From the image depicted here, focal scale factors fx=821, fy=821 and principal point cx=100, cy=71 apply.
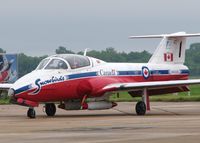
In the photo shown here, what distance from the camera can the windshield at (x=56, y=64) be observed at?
32062 millimetres

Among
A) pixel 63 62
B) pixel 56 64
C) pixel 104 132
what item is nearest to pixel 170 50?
pixel 63 62

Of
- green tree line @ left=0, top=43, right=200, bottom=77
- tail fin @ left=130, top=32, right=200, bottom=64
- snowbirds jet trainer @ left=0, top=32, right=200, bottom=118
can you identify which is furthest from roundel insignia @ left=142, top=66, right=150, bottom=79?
green tree line @ left=0, top=43, right=200, bottom=77

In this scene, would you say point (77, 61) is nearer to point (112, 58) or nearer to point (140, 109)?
point (140, 109)

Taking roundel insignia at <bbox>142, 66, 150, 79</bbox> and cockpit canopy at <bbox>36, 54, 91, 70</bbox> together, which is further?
roundel insignia at <bbox>142, 66, 150, 79</bbox>

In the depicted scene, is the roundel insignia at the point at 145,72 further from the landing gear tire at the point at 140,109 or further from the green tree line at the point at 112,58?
the green tree line at the point at 112,58

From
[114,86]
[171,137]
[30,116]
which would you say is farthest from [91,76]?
[171,137]

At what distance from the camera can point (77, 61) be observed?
3278 centimetres

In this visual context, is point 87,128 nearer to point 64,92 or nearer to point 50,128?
point 50,128

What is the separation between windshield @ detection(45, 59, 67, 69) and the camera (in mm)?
32062

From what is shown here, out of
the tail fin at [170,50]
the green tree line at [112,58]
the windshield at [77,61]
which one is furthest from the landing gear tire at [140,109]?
the green tree line at [112,58]

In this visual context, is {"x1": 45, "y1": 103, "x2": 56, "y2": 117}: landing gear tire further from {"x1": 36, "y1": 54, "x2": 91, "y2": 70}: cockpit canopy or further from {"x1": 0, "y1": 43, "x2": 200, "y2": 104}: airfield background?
{"x1": 0, "y1": 43, "x2": 200, "y2": 104}: airfield background

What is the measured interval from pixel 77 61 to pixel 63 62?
0.70 m

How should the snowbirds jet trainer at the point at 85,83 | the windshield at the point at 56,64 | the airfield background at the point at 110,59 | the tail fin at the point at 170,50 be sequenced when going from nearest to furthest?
the snowbirds jet trainer at the point at 85,83
the windshield at the point at 56,64
the tail fin at the point at 170,50
the airfield background at the point at 110,59

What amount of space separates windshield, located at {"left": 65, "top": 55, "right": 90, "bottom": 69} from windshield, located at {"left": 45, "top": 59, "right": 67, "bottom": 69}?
0.29m
